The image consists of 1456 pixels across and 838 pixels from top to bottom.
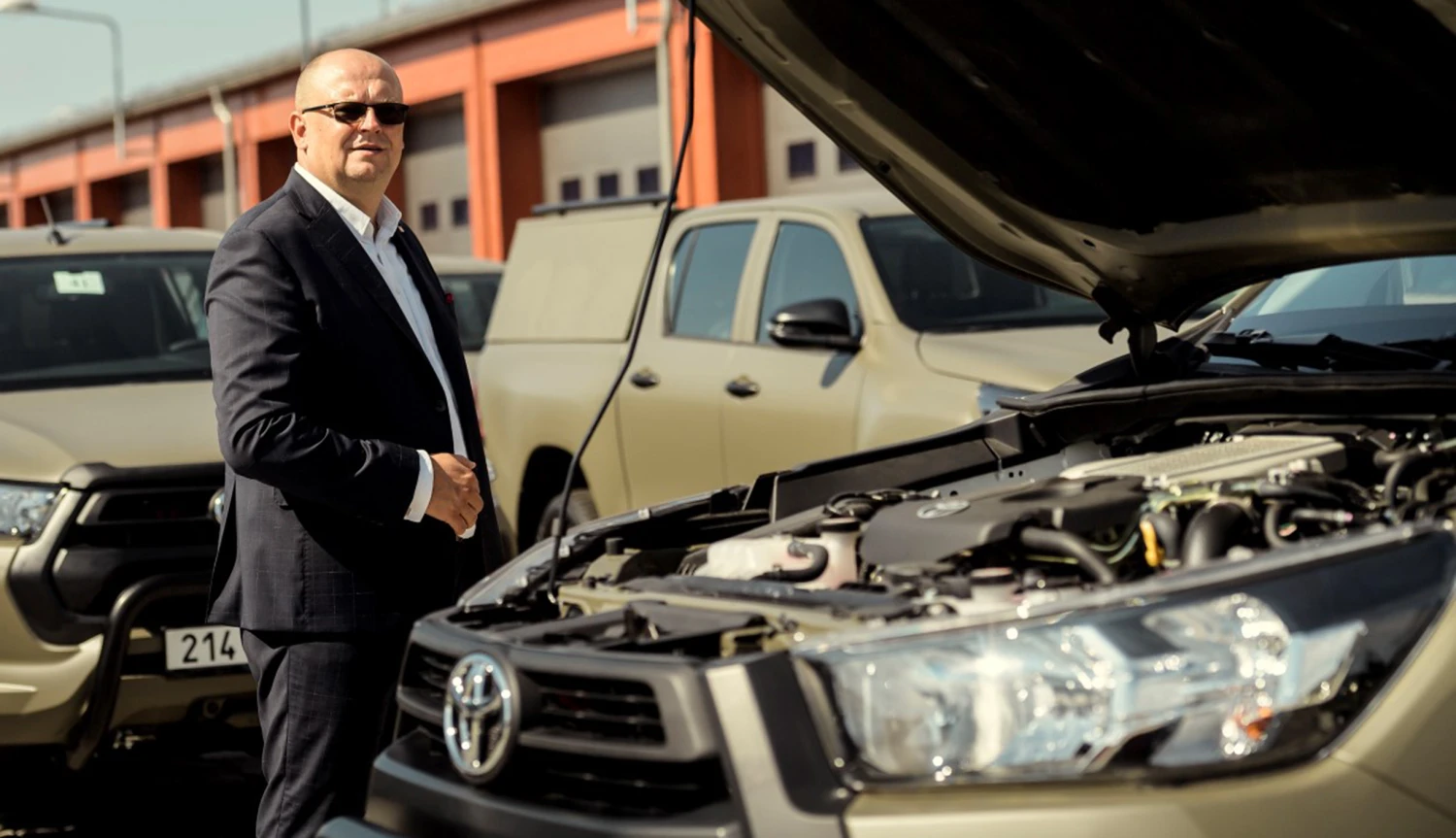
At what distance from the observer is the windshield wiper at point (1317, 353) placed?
3303 millimetres

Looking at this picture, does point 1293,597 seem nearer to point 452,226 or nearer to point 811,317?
point 811,317

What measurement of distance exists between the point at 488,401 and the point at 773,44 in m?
5.22

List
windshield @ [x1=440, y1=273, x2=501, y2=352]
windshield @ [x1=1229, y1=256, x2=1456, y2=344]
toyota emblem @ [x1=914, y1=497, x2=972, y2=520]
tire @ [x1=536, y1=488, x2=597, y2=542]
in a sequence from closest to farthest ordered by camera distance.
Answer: toyota emblem @ [x1=914, y1=497, x2=972, y2=520] < windshield @ [x1=1229, y1=256, x2=1456, y2=344] < tire @ [x1=536, y1=488, x2=597, y2=542] < windshield @ [x1=440, y1=273, x2=501, y2=352]

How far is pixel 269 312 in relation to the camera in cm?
357

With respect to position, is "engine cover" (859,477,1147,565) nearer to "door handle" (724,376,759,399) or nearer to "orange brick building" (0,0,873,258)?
"door handle" (724,376,759,399)

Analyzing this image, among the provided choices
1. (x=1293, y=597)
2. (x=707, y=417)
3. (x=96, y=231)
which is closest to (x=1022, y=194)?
(x=1293, y=597)

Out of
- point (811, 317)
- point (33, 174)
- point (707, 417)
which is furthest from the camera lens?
point (33, 174)

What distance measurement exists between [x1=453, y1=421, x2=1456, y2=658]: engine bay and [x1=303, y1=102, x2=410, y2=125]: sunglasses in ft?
3.40

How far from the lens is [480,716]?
102 inches

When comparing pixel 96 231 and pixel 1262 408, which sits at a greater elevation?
pixel 96 231

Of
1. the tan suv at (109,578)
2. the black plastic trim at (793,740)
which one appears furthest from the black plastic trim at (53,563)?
the black plastic trim at (793,740)

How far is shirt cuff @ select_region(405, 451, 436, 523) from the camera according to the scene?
142 inches

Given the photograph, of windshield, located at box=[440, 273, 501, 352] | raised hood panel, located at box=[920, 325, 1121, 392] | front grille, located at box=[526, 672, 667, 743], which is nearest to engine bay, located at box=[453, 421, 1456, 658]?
front grille, located at box=[526, 672, 667, 743]

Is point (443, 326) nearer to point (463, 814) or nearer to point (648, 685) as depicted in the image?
point (463, 814)
